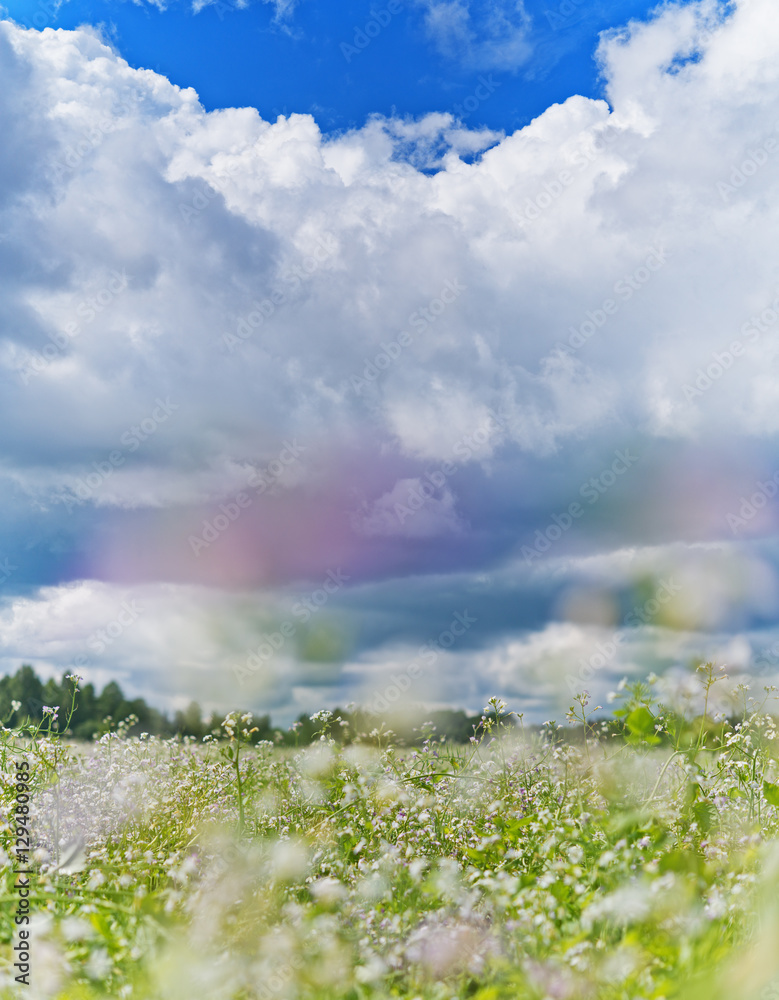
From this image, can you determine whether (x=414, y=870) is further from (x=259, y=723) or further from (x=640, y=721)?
(x=259, y=723)

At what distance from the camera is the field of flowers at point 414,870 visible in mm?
3299

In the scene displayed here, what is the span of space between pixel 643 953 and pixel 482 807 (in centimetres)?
334

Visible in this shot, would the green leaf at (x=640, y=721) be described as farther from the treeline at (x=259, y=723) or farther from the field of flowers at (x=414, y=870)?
the treeline at (x=259, y=723)

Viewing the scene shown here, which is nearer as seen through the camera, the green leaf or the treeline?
the green leaf

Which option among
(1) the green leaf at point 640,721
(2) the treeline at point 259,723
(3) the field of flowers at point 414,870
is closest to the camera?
(3) the field of flowers at point 414,870

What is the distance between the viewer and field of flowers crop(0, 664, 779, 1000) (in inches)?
130

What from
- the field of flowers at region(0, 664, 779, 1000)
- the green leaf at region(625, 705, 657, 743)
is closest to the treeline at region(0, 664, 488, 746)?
the field of flowers at region(0, 664, 779, 1000)

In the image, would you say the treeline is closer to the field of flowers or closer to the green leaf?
the field of flowers

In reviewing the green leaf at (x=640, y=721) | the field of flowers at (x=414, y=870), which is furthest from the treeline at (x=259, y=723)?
the green leaf at (x=640, y=721)

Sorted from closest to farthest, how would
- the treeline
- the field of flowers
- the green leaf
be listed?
the field of flowers, the green leaf, the treeline

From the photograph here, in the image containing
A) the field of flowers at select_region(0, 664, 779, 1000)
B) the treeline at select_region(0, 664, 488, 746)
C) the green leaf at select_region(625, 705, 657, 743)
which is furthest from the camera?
the treeline at select_region(0, 664, 488, 746)

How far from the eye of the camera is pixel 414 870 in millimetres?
4031

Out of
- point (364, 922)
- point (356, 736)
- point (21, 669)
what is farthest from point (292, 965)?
point (21, 669)

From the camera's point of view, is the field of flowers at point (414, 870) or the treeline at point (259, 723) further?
the treeline at point (259, 723)
